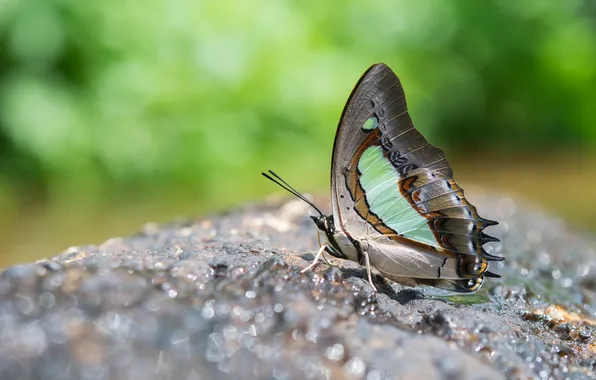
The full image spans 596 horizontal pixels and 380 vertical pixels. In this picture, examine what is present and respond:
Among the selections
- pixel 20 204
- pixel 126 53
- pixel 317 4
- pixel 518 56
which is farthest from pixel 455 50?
pixel 20 204

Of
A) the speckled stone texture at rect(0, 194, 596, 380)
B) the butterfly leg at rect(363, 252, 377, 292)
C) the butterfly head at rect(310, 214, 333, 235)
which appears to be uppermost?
the butterfly head at rect(310, 214, 333, 235)

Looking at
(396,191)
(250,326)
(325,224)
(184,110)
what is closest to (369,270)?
(325,224)

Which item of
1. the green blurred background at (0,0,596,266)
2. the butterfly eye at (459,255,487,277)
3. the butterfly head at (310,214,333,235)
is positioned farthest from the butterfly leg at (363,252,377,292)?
the green blurred background at (0,0,596,266)

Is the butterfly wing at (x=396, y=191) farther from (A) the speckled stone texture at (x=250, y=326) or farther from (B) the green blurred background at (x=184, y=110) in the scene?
(B) the green blurred background at (x=184, y=110)

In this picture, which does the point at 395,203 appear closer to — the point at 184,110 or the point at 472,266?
the point at 472,266

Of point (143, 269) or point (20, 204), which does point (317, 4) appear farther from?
point (143, 269)

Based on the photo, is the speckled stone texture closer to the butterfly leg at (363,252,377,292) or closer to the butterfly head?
the butterfly leg at (363,252,377,292)
